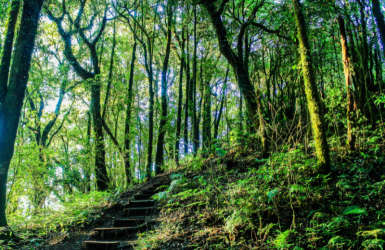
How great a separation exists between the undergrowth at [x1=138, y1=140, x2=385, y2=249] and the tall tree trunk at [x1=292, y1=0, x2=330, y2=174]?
25cm

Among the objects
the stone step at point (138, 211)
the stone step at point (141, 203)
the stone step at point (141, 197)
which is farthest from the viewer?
the stone step at point (141, 197)

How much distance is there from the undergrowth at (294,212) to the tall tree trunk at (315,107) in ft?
0.82

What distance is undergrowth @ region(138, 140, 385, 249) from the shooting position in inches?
117

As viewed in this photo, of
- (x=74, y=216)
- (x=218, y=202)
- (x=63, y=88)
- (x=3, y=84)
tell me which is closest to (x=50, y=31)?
(x=63, y=88)

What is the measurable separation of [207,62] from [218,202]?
10.1 m

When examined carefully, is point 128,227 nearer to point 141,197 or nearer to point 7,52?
point 141,197

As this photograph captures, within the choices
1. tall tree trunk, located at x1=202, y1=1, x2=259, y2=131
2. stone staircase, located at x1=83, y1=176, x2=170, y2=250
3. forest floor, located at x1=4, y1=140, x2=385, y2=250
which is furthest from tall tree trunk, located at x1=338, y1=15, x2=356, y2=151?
stone staircase, located at x1=83, y1=176, x2=170, y2=250

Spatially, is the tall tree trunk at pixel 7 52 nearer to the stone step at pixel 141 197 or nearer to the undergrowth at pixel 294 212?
the undergrowth at pixel 294 212

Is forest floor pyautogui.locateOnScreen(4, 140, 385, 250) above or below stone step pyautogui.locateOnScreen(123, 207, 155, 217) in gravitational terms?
above

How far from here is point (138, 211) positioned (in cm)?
706

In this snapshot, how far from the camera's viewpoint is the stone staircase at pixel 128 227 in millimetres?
5170

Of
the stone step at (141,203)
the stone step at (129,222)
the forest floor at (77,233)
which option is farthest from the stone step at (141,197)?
the stone step at (129,222)

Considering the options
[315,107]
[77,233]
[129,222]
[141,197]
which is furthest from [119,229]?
[315,107]

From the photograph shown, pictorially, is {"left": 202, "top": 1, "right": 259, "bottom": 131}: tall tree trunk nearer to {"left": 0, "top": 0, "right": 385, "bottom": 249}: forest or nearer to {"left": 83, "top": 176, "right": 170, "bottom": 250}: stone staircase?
{"left": 0, "top": 0, "right": 385, "bottom": 249}: forest
